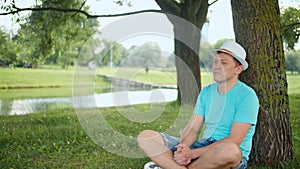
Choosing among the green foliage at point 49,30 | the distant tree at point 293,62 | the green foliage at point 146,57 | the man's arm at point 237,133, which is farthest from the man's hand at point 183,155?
the distant tree at point 293,62

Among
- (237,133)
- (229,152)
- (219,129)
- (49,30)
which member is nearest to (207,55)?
(219,129)

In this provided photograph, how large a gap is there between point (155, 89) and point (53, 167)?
2.18 metres

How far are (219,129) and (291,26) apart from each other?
9476mm

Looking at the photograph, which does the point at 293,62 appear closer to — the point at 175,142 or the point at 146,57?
the point at 146,57

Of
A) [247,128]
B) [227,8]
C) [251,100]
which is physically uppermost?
[227,8]

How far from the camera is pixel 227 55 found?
3371mm

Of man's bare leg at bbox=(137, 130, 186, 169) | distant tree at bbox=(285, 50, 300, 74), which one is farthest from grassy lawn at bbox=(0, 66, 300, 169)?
distant tree at bbox=(285, 50, 300, 74)

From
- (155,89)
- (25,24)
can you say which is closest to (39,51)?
(25,24)

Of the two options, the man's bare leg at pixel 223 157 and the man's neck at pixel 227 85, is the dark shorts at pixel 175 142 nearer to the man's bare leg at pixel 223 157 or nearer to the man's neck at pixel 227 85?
the man's bare leg at pixel 223 157

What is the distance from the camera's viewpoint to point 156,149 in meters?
3.50

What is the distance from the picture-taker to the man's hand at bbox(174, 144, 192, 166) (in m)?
3.36

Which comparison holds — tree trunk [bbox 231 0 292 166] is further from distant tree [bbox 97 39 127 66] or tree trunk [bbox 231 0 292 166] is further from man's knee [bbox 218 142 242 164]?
distant tree [bbox 97 39 127 66]

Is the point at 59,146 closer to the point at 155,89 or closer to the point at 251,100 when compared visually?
the point at 155,89

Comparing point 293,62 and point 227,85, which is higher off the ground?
point 293,62
